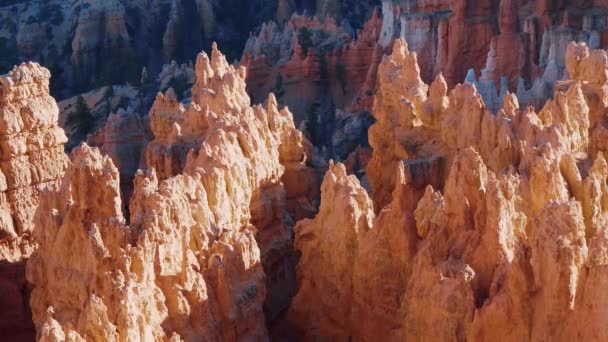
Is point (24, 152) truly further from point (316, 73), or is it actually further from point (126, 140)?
point (316, 73)

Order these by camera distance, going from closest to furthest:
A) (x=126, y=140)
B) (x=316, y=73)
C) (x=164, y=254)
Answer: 1. (x=164, y=254)
2. (x=126, y=140)
3. (x=316, y=73)

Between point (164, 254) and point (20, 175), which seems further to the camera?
point (20, 175)

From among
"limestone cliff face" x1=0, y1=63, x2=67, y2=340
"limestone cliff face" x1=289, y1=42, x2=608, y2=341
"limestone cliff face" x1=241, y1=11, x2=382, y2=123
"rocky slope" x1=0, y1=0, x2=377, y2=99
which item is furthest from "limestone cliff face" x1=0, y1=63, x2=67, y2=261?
"rocky slope" x1=0, y1=0, x2=377, y2=99

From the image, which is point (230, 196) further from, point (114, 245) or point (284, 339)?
point (114, 245)

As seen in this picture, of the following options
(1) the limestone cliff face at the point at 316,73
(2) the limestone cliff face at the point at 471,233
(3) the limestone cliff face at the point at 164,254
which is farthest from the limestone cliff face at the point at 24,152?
(1) the limestone cliff face at the point at 316,73

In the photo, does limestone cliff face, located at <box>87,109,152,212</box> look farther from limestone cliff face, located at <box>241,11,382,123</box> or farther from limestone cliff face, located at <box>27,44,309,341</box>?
limestone cliff face, located at <box>241,11,382,123</box>

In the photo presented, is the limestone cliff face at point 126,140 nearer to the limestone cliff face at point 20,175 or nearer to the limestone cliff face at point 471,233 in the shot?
the limestone cliff face at point 20,175

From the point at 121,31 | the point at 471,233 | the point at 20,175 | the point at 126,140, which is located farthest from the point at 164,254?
the point at 121,31
